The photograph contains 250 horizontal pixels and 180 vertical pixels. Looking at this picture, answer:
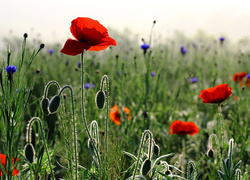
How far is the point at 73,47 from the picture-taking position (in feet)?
3.42

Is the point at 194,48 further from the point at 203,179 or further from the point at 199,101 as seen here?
the point at 203,179

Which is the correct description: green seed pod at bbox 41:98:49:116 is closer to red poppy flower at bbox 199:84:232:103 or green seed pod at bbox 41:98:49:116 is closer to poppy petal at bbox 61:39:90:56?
poppy petal at bbox 61:39:90:56

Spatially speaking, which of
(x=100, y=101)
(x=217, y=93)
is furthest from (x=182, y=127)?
(x=100, y=101)

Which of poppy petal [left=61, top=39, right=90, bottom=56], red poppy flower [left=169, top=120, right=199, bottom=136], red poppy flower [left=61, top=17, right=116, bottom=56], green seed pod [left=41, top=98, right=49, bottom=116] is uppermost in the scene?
red poppy flower [left=61, top=17, right=116, bottom=56]

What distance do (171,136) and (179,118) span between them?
0.41m

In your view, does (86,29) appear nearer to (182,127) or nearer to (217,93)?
(217,93)

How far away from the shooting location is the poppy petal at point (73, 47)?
1.03 metres

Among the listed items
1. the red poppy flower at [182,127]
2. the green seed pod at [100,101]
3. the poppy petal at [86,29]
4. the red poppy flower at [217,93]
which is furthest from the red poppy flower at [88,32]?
the red poppy flower at [182,127]

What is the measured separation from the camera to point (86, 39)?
111 cm

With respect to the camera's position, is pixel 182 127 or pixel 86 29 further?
pixel 182 127

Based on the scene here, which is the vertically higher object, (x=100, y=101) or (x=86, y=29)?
(x=86, y=29)

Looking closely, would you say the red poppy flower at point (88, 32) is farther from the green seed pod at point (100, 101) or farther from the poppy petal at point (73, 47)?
the green seed pod at point (100, 101)

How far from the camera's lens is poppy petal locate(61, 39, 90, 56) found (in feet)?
3.39

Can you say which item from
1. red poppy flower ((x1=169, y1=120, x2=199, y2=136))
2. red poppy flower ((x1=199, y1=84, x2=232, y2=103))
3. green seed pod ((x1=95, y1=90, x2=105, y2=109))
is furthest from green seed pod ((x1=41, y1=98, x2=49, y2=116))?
red poppy flower ((x1=169, y1=120, x2=199, y2=136))
